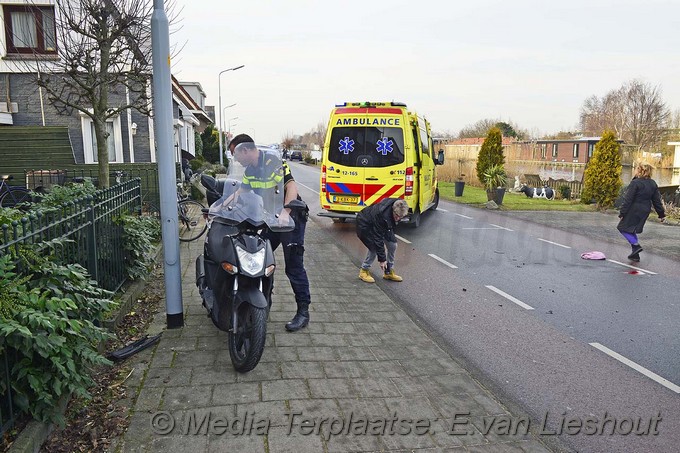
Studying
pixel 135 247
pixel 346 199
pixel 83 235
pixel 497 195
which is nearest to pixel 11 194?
pixel 346 199

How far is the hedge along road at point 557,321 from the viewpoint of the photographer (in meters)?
3.94

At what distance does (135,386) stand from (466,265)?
618 centimetres

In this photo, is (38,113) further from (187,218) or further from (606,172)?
(606,172)

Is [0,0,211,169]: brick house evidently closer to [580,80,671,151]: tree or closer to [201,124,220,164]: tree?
[201,124,220,164]: tree

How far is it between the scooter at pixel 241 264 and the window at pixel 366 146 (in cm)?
700

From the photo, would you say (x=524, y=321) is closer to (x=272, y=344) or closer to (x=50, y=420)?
(x=272, y=344)

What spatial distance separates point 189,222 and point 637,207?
8.61m

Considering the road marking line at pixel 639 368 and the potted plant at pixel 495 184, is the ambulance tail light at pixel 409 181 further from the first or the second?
the potted plant at pixel 495 184

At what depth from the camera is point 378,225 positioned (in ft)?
22.6

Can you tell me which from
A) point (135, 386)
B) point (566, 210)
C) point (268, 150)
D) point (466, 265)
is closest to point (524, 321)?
point (466, 265)

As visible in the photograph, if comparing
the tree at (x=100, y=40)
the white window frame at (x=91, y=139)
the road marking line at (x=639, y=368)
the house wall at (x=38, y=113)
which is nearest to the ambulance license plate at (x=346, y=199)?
the tree at (x=100, y=40)

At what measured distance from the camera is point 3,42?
1517 cm

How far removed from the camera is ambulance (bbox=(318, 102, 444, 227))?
11430mm

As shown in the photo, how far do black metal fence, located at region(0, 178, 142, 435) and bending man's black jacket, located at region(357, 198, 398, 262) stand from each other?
3043mm
